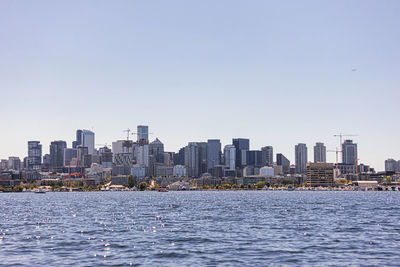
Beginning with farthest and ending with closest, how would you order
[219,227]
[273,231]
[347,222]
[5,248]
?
[347,222] → [219,227] → [273,231] → [5,248]

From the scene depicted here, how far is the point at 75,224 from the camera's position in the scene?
8431 centimetres

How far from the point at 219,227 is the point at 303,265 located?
105 feet

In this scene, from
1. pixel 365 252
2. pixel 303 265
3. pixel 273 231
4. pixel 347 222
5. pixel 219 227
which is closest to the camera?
pixel 303 265

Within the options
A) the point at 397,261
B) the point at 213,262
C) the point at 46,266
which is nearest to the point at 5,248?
the point at 46,266

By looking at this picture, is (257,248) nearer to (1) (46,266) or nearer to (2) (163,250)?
(2) (163,250)

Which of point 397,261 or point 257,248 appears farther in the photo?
point 257,248

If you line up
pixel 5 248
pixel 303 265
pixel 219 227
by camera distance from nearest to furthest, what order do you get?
pixel 303 265, pixel 5 248, pixel 219 227

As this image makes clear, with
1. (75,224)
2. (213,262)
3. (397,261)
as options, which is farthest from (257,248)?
(75,224)

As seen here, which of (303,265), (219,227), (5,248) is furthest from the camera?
(219,227)

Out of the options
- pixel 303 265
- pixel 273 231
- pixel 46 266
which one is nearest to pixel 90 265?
pixel 46 266

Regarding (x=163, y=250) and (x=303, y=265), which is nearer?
(x=303, y=265)

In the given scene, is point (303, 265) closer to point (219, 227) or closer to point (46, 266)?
point (46, 266)

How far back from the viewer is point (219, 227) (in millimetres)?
76438

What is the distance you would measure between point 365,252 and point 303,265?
10522 millimetres
